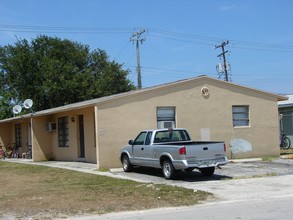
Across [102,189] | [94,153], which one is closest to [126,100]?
[94,153]

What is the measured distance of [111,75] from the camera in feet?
151

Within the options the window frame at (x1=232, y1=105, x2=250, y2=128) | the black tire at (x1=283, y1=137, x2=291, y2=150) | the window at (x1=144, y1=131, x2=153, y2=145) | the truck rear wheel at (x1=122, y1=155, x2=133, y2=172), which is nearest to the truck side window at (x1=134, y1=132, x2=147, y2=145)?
the window at (x1=144, y1=131, x2=153, y2=145)

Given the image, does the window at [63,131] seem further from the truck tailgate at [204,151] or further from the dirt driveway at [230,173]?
the truck tailgate at [204,151]

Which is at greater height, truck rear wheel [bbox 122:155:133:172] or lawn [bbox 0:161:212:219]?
truck rear wheel [bbox 122:155:133:172]

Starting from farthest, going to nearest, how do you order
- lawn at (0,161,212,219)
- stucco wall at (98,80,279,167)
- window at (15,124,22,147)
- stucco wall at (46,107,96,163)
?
window at (15,124,22,147), stucco wall at (46,107,96,163), stucco wall at (98,80,279,167), lawn at (0,161,212,219)

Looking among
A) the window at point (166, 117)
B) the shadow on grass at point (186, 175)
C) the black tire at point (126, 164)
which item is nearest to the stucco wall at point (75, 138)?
the window at point (166, 117)

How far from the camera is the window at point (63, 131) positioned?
949 inches

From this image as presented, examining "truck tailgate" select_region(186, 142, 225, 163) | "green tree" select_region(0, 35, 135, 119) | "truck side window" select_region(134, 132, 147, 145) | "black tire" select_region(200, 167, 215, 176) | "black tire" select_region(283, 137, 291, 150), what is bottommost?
"black tire" select_region(200, 167, 215, 176)

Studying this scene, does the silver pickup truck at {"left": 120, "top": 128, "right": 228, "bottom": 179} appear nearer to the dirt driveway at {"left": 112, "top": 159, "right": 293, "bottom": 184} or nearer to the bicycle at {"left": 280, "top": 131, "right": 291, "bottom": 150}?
the dirt driveway at {"left": 112, "top": 159, "right": 293, "bottom": 184}

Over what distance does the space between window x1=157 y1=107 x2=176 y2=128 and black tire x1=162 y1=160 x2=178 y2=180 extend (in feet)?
17.1

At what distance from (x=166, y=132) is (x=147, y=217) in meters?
7.41

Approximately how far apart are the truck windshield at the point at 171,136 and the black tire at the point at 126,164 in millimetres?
1872

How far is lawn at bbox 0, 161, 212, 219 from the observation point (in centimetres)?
986

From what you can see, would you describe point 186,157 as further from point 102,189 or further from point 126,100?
point 126,100
